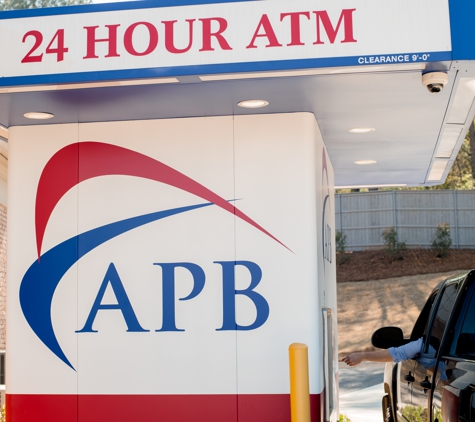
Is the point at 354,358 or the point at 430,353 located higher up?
the point at 430,353

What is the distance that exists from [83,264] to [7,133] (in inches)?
63.2

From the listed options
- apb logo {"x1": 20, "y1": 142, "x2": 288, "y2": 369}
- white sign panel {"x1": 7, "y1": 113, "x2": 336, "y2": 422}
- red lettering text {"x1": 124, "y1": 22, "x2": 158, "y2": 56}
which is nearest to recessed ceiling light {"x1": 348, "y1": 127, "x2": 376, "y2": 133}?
white sign panel {"x1": 7, "y1": 113, "x2": 336, "y2": 422}

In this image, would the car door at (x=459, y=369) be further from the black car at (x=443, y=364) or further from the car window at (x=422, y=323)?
the car window at (x=422, y=323)

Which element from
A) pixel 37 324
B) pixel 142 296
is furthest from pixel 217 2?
pixel 37 324

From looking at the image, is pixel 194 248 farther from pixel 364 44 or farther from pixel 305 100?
pixel 364 44

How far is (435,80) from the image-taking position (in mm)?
5496

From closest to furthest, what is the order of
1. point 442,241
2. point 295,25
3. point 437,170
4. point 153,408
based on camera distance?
point 295,25, point 153,408, point 437,170, point 442,241

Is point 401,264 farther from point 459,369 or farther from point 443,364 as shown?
point 459,369

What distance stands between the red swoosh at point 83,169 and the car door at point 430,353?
8.71ft

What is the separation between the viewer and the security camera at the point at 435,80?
5469 mm

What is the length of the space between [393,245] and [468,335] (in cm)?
2719

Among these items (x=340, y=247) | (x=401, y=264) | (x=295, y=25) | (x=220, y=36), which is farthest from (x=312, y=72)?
(x=340, y=247)

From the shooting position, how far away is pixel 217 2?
18.1 feet

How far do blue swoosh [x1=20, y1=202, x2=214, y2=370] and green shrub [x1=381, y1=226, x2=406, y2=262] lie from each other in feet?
82.4
